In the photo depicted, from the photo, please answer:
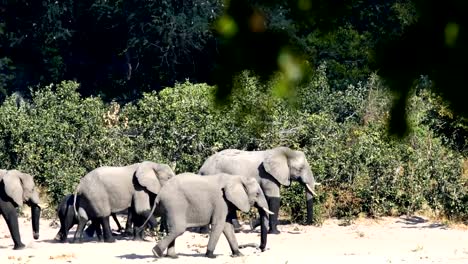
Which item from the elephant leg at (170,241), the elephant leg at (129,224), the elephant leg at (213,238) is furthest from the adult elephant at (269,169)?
the elephant leg at (170,241)

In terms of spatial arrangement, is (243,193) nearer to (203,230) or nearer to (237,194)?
(237,194)

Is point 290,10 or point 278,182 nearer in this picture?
point 290,10

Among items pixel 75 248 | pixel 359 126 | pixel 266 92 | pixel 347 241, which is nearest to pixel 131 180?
pixel 75 248

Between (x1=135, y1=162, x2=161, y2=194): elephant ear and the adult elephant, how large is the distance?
1.21 m

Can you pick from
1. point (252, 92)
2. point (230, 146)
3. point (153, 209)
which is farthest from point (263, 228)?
point (252, 92)

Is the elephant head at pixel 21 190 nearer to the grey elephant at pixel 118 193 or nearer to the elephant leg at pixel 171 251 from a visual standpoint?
the grey elephant at pixel 118 193

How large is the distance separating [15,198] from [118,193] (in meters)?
1.34

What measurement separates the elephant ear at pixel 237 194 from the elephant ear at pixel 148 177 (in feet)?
5.23

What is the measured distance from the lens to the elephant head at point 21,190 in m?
14.9

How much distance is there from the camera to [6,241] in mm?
15906

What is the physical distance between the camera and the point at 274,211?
16781 millimetres

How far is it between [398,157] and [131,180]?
174 inches

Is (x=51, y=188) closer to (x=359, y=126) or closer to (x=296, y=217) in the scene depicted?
(x=296, y=217)

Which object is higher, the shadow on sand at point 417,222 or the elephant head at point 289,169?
the elephant head at point 289,169
